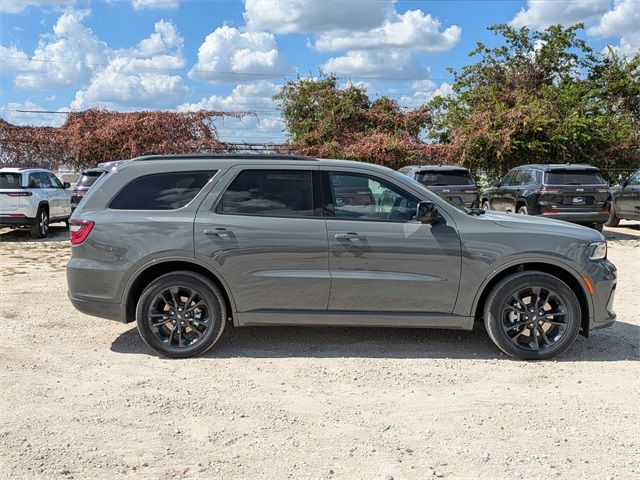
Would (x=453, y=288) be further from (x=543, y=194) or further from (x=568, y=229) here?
(x=543, y=194)

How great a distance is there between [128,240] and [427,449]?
3.07 metres

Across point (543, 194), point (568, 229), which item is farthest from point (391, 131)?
point (568, 229)

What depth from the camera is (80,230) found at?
211 inches

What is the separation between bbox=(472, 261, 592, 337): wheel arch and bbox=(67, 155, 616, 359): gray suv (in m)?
0.01

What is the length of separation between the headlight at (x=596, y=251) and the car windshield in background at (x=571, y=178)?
8576 mm

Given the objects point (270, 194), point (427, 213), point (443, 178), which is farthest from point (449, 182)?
point (270, 194)

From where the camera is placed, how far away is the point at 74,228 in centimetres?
540

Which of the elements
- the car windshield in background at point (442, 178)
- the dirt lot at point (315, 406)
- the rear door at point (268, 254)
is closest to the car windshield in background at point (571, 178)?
the car windshield in background at point (442, 178)

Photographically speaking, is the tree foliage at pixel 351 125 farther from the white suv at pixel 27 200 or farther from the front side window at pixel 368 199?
the front side window at pixel 368 199

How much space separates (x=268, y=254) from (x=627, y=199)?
12984mm

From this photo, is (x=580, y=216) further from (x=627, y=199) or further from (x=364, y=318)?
(x=364, y=318)

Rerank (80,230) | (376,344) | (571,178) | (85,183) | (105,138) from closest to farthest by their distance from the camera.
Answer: (80,230) < (376,344) < (571,178) < (85,183) < (105,138)

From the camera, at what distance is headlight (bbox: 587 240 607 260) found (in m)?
5.27

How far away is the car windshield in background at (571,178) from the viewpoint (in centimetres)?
1349
